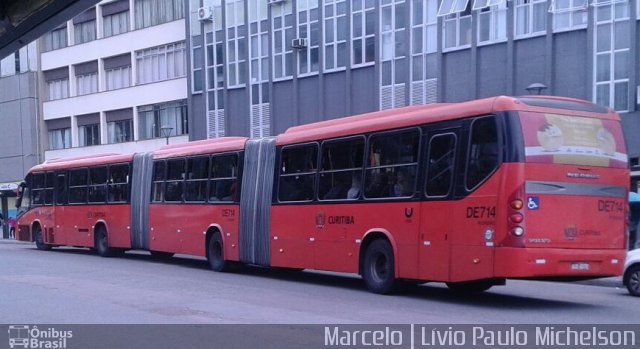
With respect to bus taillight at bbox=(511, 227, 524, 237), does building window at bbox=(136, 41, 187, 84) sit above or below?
above

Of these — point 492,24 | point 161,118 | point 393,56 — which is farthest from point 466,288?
point 161,118

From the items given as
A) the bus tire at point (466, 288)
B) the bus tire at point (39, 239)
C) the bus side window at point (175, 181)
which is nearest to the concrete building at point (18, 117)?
the bus tire at point (39, 239)

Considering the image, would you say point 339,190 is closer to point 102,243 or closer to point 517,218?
point 517,218

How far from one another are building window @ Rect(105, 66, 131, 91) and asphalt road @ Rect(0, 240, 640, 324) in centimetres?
3034

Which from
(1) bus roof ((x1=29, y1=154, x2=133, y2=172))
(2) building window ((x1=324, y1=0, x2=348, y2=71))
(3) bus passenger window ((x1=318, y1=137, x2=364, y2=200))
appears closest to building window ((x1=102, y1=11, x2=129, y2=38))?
(2) building window ((x1=324, y1=0, x2=348, y2=71))

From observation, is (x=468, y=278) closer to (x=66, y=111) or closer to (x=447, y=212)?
(x=447, y=212)

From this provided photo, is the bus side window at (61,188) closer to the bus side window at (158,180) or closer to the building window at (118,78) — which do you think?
the bus side window at (158,180)

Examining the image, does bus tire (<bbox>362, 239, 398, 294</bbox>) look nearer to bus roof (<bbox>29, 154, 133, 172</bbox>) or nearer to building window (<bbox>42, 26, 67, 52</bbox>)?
bus roof (<bbox>29, 154, 133, 172</bbox>)

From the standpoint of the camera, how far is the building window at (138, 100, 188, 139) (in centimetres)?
4734

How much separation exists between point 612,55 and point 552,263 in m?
16.8

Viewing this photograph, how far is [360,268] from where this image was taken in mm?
16812

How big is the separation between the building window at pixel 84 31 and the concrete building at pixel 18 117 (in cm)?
443

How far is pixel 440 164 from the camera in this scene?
14914 millimetres

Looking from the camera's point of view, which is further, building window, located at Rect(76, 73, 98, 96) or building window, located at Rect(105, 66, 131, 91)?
building window, located at Rect(76, 73, 98, 96)
